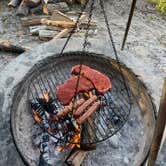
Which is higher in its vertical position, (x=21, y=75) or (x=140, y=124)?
(x=21, y=75)

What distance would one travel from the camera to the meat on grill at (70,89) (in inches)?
122

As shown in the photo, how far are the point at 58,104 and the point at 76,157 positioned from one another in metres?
0.65

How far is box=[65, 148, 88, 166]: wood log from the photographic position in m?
2.77

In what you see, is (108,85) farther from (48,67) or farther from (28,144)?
(28,144)

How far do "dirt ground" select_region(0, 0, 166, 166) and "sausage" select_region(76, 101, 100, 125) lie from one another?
125cm

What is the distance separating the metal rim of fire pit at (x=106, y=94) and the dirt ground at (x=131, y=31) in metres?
0.61

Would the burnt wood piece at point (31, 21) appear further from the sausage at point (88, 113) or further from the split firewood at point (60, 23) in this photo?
the sausage at point (88, 113)

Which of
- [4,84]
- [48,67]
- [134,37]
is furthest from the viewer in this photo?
[134,37]

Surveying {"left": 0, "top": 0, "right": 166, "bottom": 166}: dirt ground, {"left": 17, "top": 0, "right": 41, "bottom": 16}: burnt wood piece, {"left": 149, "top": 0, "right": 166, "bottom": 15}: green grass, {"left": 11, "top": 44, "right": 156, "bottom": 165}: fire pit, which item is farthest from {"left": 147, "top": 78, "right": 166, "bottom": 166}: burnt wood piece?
{"left": 149, "top": 0, "right": 166, "bottom": 15}: green grass

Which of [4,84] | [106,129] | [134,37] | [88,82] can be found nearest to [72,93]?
[88,82]

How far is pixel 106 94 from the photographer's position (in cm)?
349

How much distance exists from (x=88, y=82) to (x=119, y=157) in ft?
2.62

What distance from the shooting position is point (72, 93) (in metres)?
3.12

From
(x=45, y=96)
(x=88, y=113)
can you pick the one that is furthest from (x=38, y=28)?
(x=88, y=113)
